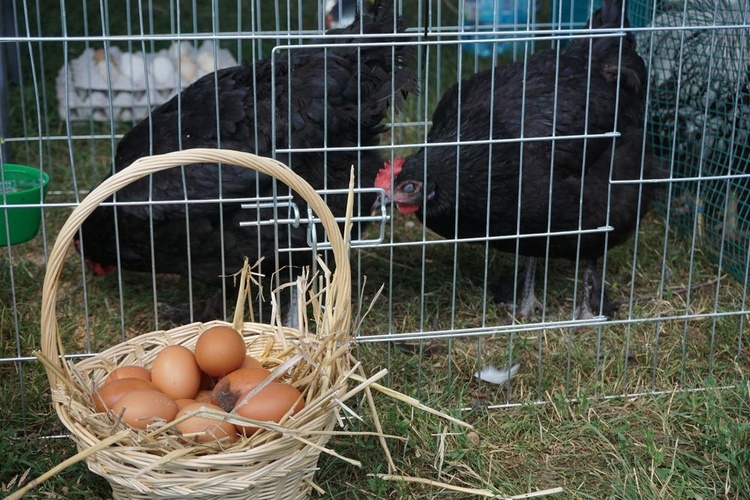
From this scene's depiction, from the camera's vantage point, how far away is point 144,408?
2.04m

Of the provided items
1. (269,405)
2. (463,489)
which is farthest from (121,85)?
(463,489)

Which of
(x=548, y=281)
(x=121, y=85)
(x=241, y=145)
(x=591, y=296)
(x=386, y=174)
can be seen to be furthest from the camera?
(x=121, y=85)

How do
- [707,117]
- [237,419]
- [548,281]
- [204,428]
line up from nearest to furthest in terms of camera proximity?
[237,419] → [204,428] → [707,117] → [548,281]

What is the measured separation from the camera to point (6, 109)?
4.50 meters

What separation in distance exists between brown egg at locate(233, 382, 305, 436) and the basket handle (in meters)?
0.24

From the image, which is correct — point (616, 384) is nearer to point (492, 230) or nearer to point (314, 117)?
point (492, 230)

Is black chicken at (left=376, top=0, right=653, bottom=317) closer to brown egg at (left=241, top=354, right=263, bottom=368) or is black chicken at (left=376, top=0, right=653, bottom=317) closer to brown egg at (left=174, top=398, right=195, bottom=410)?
brown egg at (left=241, top=354, right=263, bottom=368)

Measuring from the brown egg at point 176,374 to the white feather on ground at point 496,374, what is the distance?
104cm

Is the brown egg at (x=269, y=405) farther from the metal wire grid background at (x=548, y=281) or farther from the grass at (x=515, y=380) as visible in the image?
the metal wire grid background at (x=548, y=281)

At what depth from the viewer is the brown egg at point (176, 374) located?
2.21m

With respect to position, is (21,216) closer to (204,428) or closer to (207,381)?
(207,381)

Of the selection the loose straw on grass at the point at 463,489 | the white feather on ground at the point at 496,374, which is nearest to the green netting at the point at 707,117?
the white feather on ground at the point at 496,374

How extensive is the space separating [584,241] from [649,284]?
0.61m

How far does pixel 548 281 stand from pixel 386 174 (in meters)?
1.03
